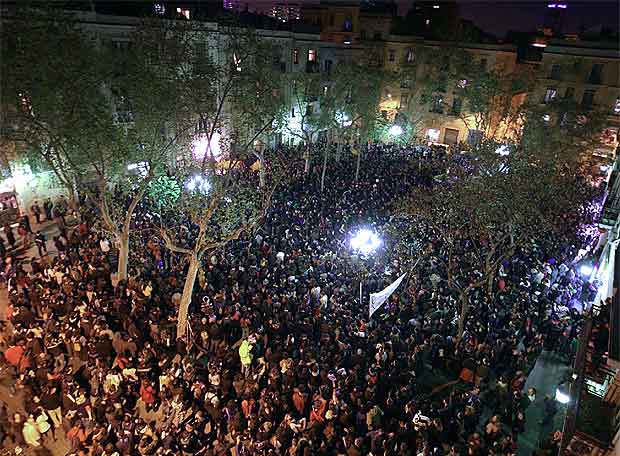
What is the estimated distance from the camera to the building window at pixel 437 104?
1656 inches

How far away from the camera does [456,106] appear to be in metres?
41.7

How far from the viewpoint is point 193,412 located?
9.98 m

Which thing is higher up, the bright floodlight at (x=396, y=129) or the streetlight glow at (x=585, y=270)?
the bright floodlight at (x=396, y=129)

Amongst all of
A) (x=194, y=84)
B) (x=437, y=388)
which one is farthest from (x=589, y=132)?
(x=194, y=84)

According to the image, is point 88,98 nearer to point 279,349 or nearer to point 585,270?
point 279,349

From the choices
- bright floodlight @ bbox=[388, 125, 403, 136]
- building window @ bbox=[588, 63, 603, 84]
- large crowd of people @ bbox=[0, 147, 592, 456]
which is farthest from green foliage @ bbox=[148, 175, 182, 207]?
building window @ bbox=[588, 63, 603, 84]

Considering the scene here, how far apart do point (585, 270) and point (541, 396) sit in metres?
8.35

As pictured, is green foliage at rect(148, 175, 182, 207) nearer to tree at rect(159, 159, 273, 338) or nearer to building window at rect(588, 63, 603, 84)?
tree at rect(159, 159, 273, 338)

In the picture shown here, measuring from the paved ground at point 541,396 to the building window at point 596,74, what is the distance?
94.3ft

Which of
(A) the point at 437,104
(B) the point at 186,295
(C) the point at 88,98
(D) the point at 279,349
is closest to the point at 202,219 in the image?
(B) the point at 186,295

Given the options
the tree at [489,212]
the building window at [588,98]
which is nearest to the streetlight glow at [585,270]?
the tree at [489,212]

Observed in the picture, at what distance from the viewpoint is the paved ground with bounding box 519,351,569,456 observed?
11.2 meters

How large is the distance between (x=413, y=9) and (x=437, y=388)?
5309cm

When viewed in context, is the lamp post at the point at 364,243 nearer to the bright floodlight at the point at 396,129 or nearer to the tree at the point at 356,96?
the tree at the point at 356,96
